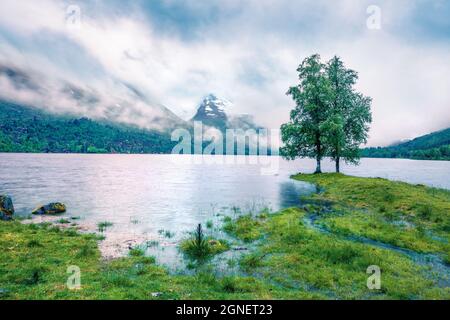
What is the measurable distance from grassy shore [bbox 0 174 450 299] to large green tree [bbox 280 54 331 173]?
3902cm

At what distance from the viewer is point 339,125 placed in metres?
57.6

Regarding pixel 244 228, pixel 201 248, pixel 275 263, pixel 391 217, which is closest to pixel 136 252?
pixel 201 248

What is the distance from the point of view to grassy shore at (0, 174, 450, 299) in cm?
1242

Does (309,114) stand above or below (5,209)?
above

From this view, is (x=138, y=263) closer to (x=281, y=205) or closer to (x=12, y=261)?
(x=12, y=261)

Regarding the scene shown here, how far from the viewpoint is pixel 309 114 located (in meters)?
66.6

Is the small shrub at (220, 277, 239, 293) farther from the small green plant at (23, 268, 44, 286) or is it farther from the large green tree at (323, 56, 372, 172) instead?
the large green tree at (323, 56, 372, 172)

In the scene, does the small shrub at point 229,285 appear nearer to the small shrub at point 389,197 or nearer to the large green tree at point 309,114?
the small shrub at point 389,197

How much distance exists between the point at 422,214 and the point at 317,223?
1107cm

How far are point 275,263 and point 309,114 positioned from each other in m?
55.2

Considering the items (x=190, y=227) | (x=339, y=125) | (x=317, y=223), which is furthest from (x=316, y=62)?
(x=190, y=227)

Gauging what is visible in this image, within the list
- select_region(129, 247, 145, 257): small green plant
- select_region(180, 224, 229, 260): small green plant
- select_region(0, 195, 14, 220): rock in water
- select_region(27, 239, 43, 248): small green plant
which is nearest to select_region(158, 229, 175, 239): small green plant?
select_region(180, 224, 229, 260): small green plant

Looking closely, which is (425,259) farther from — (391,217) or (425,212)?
(425,212)

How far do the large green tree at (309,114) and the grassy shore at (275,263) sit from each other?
128 feet
